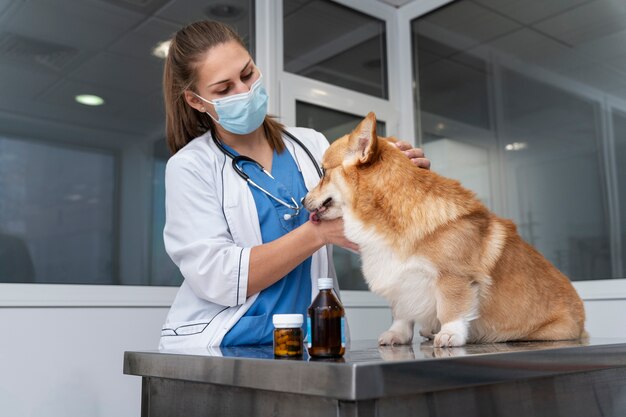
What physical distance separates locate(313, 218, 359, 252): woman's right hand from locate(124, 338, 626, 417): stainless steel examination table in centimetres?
39

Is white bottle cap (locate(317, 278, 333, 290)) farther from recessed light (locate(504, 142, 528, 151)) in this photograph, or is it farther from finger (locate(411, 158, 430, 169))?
recessed light (locate(504, 142, 528, 151))

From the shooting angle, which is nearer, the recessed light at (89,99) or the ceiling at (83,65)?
the ceiling at (83,65)

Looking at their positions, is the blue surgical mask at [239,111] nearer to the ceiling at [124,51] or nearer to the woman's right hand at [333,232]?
the woman's right hand at [333,232]

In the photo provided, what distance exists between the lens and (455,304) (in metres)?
1.17

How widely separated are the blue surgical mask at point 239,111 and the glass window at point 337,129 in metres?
1.64

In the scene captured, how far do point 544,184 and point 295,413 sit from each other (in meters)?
2.67

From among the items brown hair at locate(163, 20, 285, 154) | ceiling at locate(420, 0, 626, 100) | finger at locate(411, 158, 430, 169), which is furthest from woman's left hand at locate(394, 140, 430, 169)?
ceiling at locate(420, 0, 626, 100)

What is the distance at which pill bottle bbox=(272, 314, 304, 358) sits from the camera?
101 cm

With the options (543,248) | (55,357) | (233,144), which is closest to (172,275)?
(55,357)

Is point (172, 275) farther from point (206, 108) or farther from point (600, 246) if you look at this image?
point (600, 246)

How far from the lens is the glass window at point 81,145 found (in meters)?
2.35

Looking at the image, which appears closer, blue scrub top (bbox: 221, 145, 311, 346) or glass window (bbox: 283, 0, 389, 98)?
blue scrub top (bbox: 221, 145, 311, 346)

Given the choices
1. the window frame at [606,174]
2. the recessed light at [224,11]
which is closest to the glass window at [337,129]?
the recessed light at [224,11]

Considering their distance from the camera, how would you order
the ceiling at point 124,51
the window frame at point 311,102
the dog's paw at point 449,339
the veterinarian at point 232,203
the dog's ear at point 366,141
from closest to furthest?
1. the dog's paw at point 449,339
2. the dog's ear at point 366,141
3. the veterinarian at point 232,203
4. the window frame at point 311,102
5. the ceiling at point 124,51
